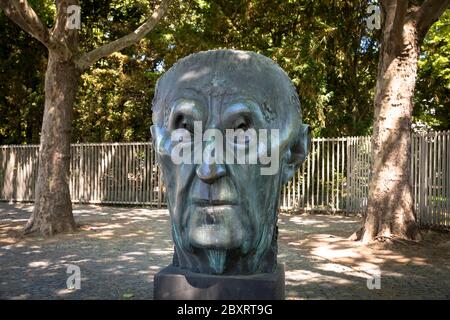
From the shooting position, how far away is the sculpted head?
3650mm

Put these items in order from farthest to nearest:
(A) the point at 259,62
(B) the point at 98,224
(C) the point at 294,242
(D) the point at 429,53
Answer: (D) the point at 429,53 → (B) the point at 98,224 → (C) the point at 294,242 → (A) the point at 259,62

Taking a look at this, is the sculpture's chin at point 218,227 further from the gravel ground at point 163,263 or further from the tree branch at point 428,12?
the tree branch at point 428,12

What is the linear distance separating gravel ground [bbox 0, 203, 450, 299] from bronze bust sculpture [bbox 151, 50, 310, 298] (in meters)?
2.07

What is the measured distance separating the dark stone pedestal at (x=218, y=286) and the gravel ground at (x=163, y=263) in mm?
1825

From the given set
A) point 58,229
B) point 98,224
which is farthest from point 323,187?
A: point 58,229

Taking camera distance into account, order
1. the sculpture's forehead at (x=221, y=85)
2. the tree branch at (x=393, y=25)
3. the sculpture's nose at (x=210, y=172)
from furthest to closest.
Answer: the tree branch at (x=393, y=25), the sculpture's forehead at (x=221, y=85), the sculpture's nose at (x=210, y=172)

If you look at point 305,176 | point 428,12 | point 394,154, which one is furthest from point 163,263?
point 305,176

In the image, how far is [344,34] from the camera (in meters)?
16.9

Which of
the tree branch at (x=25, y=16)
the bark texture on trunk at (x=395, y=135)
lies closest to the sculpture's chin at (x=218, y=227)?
the bark texture on trunk at (x=395, y=135)

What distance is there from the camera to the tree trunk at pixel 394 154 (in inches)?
358

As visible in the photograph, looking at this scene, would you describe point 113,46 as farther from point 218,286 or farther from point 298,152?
point 218,286

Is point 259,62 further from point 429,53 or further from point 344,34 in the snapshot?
point 429,53
